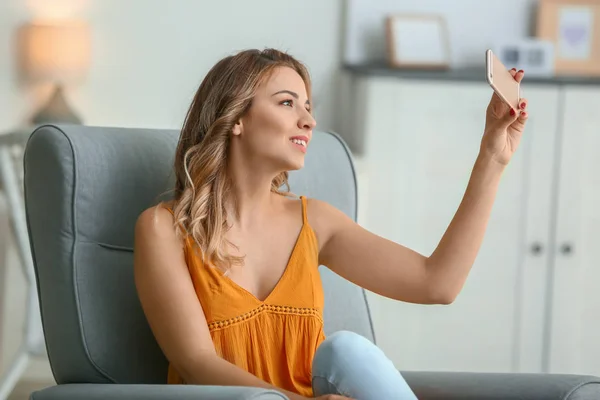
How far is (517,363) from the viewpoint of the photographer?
3.60 meters

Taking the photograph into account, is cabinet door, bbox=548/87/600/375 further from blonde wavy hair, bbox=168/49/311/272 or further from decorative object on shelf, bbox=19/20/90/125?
blonde wavy hair, bbox=168/49/311/272

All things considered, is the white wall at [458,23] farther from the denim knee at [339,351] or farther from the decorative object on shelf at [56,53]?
the denim knee at [339,351]

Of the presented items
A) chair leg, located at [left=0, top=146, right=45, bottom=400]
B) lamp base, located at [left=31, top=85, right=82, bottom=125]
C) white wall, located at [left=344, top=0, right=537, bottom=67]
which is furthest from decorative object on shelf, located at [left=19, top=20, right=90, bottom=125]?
white wall, located at [left=344, top=0, right=537, bottom=67]

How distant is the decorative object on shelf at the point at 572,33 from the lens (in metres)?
3.80

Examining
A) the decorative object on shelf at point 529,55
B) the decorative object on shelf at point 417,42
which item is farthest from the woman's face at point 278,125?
the decorative object on shelf at point 529,55

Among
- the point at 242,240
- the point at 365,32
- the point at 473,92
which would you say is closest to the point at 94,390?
the point at 242,240

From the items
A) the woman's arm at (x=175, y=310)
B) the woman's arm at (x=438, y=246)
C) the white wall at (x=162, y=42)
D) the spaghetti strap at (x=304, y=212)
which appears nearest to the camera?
the woman's arm at (x=175, y=310)

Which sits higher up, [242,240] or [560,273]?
[242,240]

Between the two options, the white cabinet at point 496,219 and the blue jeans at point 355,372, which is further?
the white cabinet at point 496,219

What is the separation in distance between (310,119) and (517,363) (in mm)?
2045

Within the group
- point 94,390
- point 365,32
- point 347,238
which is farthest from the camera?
point 365,32

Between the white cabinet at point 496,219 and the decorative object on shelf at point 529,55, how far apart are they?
158mm

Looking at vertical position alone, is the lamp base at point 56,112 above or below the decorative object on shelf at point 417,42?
below

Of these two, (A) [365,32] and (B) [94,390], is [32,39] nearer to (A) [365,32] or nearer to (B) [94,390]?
(A) [365,32]
